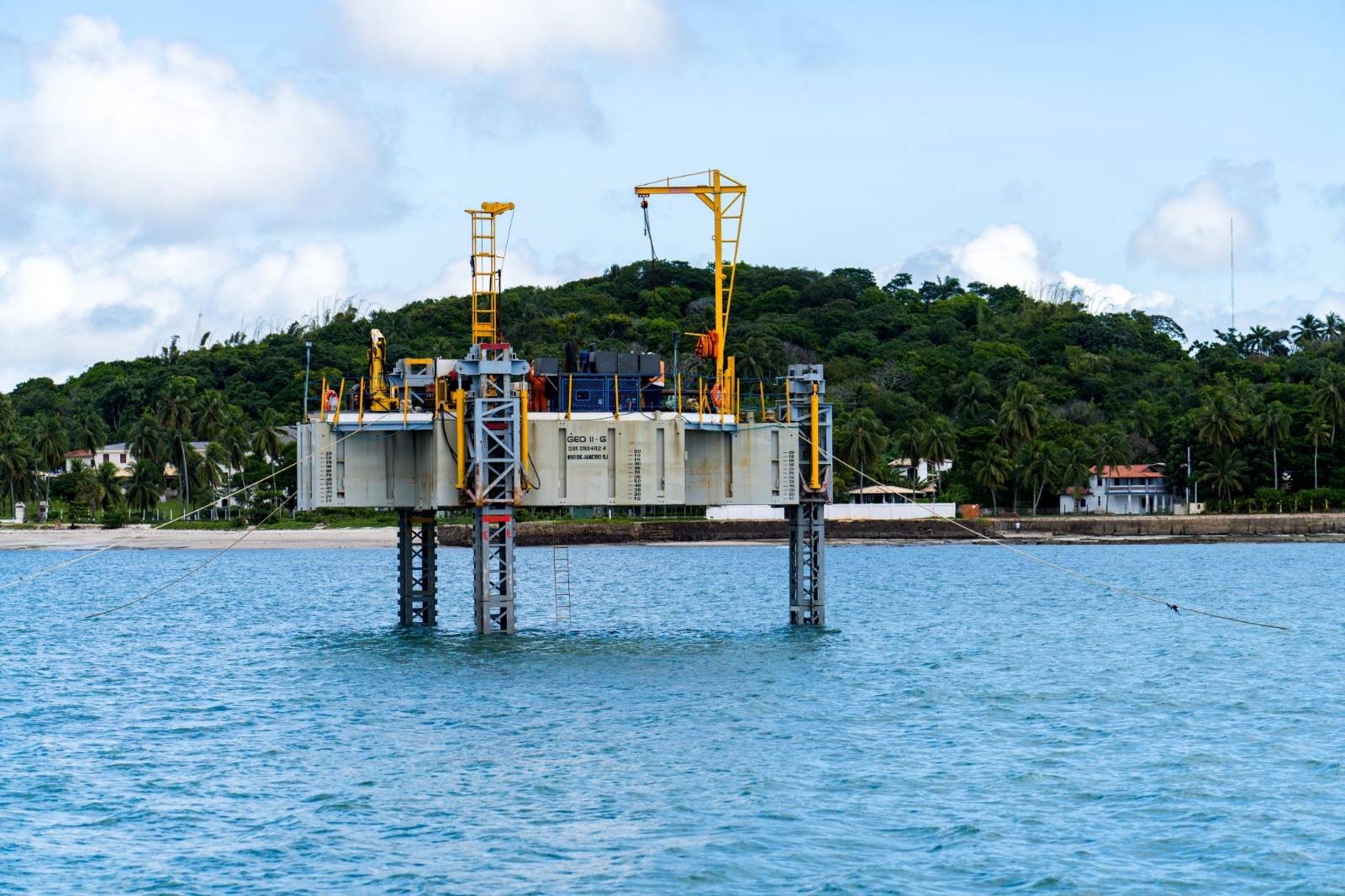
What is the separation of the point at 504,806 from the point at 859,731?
915 centimetres

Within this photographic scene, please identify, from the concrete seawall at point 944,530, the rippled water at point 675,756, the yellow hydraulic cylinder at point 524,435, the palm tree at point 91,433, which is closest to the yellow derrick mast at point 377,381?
the yellow hydraulic cylinder at point 524,435

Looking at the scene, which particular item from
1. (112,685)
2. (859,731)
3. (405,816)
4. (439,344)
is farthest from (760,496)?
(439,344)

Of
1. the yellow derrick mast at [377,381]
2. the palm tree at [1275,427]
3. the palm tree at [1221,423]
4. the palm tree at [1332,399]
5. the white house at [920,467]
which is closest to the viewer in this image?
the yellow derrick mast at [377,381]

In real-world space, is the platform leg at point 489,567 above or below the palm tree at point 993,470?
below

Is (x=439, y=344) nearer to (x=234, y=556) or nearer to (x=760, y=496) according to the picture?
(x=234, y=556)

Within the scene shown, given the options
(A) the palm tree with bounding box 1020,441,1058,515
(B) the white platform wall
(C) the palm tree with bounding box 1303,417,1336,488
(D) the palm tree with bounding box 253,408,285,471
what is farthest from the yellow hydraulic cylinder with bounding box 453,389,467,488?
(C) the palm tree with bounding box 1303,417,1336,488

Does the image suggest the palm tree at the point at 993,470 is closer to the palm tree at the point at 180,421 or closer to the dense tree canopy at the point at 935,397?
the dense tree canopy at the point at 935,397

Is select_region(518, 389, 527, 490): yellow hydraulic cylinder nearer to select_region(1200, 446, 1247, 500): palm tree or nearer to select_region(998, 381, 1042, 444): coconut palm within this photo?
select_region(998, 381, 1042, 444): coconut palm

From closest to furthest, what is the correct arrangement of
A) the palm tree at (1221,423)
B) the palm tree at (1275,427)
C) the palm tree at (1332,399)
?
the palm tree at (1275,427) → the palm tree at (1221,423) → the palm tree at (1332,399)

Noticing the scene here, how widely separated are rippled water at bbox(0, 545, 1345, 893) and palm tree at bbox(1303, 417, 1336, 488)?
92543 mm

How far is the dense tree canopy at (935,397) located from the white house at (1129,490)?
2.70 meters

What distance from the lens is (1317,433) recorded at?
5453 inches

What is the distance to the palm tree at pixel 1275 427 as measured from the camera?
13700cm

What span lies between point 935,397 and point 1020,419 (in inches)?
914
